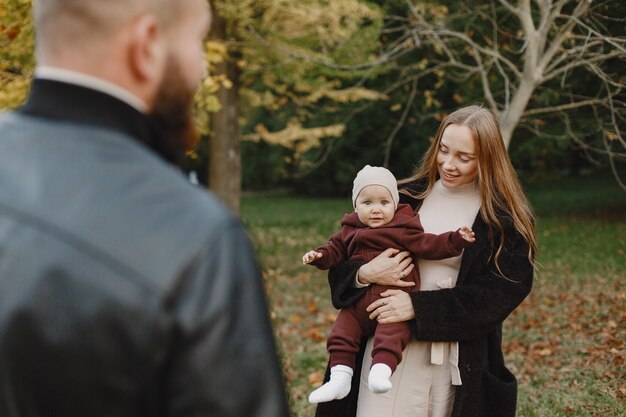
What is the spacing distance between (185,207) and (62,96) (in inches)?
11.6

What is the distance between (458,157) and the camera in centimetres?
345

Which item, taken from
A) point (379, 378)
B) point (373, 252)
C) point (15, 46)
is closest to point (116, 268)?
point (379, 378)

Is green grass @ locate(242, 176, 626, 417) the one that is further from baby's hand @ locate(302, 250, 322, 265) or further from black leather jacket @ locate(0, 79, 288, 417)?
black leather jacket @ locate(0, 79, 288, 417)

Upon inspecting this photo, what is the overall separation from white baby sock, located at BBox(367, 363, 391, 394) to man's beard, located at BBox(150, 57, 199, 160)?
203 centimetres

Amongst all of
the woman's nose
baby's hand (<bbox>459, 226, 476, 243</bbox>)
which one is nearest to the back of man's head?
baby's hand (<bbox>459, 226, 476, 243</bbox>)

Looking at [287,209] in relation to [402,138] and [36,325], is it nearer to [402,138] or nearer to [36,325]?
[402,138]

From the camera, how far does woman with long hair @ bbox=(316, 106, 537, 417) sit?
3.30m

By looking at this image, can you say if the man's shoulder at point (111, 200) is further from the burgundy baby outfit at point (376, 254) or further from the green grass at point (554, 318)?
the green grass at point (554, 318)

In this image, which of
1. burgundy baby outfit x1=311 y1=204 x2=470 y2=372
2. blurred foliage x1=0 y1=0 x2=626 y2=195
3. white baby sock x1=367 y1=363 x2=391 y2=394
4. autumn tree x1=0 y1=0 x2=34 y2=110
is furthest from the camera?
blurred foliage x1=0 y1=0 x2=626 y2=195

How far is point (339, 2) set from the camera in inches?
539

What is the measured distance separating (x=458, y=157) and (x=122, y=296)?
2.56 metres

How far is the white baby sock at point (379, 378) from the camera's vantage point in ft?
10.3

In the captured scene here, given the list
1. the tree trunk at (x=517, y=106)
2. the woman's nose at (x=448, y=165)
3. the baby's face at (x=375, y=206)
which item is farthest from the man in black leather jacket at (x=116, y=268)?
the tree trunk at (x=517, y=106)

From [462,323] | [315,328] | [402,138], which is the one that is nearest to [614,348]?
[315,328]
